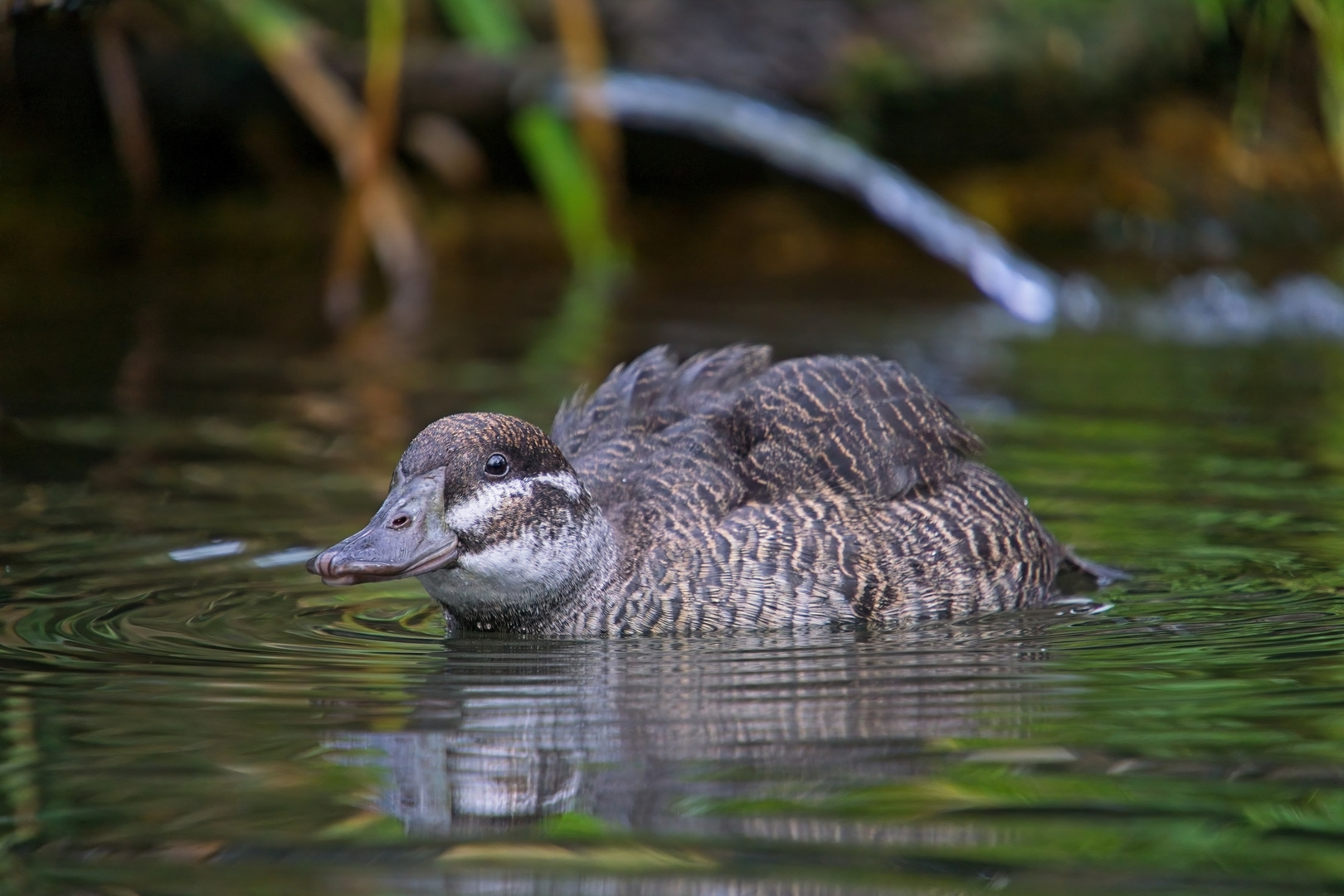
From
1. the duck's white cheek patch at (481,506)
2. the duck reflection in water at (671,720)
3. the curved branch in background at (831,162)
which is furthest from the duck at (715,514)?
the curved branch in background at (831,162)

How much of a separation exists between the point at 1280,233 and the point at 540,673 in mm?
13543

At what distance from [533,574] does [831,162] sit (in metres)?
9.26

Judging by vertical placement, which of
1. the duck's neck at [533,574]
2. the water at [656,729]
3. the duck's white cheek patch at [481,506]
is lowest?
the water at [656,729]

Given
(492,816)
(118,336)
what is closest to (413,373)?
(118,336)

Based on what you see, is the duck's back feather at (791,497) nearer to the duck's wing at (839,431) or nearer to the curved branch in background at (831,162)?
the duck's wing at (839,431)

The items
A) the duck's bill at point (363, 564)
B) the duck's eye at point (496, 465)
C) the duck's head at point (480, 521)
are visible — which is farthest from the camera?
the duck's eye at point (496, 465)

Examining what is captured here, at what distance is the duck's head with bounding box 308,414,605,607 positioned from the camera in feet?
18.5

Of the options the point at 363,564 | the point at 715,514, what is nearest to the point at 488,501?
the point at 363,564

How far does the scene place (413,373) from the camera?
11.5m

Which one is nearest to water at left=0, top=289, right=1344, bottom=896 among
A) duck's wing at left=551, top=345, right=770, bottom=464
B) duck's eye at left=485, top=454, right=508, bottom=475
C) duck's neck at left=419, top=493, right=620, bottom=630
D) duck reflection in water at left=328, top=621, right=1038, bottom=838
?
duck reflection in water at left=328, top=621, right=1038, bottom=838

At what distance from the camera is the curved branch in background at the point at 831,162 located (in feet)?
47.6

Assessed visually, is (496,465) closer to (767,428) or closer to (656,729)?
(767,428)

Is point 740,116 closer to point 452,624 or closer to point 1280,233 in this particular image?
point 1280,233

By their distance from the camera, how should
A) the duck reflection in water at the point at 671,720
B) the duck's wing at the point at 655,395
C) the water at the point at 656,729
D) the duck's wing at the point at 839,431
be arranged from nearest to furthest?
the water at the point at 656,729 → the duck reflection in water at the point at 671,720 → the duck's wing at the point at 839,431 → the duck's wing at the point at 655,395
